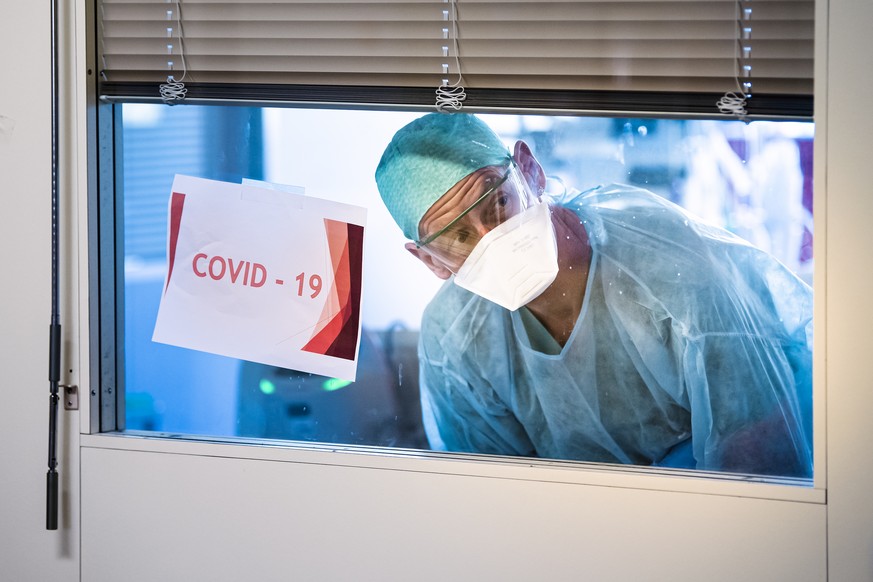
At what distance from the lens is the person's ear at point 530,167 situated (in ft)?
4.87

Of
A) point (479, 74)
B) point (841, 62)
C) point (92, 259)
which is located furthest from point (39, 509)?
point (841, 62)

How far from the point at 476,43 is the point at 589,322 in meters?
0.59

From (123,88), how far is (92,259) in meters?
0.37

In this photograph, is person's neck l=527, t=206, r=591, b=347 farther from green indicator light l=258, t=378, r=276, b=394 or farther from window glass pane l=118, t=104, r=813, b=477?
green indicator light l=258, t=378, r=276, b=394

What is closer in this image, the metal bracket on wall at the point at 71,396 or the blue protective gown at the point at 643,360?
the blue protective gown at the point at 643,360

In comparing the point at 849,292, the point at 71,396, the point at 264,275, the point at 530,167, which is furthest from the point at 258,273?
the point at 849,292

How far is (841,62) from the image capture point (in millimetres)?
1237

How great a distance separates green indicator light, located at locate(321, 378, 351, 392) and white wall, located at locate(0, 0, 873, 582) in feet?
0.58

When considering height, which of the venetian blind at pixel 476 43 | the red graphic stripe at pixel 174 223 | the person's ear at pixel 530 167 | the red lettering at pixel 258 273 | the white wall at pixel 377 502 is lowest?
the white wall at pixel 377 502

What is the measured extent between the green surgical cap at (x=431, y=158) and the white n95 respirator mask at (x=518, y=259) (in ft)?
0.45

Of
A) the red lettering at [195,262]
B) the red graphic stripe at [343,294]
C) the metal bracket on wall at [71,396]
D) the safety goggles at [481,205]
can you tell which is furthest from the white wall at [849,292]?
the metal bracket on wall at [71,396]

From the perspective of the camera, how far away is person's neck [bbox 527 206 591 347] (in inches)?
58.0

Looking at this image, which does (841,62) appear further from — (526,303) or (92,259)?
(92,259)

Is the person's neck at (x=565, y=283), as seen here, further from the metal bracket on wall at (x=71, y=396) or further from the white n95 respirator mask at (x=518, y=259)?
the metal bracket on wall at (x=71, y=396)
